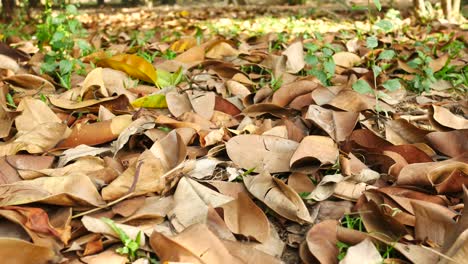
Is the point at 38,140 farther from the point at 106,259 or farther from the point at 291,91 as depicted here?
the point at 291,91

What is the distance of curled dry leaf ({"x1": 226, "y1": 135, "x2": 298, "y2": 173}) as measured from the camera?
4.53 ft

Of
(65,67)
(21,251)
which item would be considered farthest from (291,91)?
(21,251)

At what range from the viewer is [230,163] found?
4.64ft

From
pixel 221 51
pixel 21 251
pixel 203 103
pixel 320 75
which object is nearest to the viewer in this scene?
pixel 21 251

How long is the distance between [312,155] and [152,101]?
0.68 meters

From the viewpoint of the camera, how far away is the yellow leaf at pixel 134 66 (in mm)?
2053

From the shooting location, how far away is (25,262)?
3.25 feet

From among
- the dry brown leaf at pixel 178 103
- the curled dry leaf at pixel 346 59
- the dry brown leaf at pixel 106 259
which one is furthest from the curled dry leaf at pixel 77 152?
the curled dry leaf at pixel 346 59

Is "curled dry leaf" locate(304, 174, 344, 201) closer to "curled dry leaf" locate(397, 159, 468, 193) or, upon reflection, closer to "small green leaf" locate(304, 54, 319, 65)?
"curled dry leaf" locate(397, 159, 468, 193)

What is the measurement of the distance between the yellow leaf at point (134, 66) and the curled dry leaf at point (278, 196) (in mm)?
894

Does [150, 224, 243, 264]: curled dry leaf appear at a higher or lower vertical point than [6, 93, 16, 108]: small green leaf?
lower

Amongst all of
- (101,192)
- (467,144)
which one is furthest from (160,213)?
(467,144)

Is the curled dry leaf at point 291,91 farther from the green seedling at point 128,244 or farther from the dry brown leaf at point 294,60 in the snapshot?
the green seedling at point 128,244

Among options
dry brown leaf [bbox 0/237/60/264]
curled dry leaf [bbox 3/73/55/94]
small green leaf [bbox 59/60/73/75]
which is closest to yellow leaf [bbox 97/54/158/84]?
small green leaf [bbox 59/60/73/75]
